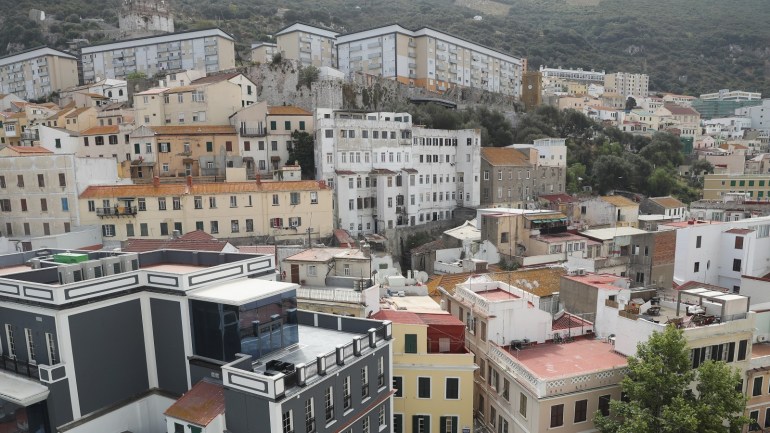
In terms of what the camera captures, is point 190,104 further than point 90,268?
Yes

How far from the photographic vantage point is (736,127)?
13775 cm

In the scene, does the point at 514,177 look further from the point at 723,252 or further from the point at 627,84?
the point at 627,84

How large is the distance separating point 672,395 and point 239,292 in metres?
16.5

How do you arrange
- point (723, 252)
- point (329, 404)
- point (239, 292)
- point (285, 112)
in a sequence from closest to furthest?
point (329, 404) → point (239, 292) → point (723, 252) → point (285, 112)

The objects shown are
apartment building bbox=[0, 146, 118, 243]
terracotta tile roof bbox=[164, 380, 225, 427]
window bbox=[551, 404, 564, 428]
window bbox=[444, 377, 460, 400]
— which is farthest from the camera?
apartment building bbox=[0, 146, 118, 243]

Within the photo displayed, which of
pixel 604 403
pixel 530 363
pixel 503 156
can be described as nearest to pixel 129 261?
pixel 530 363

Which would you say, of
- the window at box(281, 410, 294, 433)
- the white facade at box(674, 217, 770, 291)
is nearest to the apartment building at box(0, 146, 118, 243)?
the window at box(281, 410, 294, 433)

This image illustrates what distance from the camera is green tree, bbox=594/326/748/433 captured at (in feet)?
59.8

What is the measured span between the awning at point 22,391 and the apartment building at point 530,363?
684 inches

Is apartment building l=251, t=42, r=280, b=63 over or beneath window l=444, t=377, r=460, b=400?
over

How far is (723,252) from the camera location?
36.9 meters

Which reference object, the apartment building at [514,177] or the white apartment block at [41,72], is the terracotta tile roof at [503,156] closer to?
the apartment building at [514,177]

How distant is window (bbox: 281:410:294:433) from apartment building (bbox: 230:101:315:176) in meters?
42.5

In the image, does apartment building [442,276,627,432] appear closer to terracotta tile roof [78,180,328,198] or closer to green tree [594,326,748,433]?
green tree [594,326,748,433]
